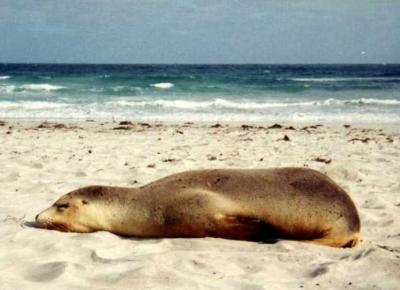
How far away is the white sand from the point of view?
3.38 m

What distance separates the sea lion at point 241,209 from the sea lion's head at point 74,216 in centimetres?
2

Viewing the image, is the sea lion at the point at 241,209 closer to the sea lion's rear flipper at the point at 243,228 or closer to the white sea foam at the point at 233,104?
the sea lion's rear flipper at the point at 243,228

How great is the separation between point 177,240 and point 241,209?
526 millimetres

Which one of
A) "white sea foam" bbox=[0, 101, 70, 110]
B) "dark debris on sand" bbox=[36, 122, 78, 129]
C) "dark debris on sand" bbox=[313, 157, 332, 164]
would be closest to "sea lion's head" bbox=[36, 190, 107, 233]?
"dark debris on sand" bbox=[313, 157, 332, 164]

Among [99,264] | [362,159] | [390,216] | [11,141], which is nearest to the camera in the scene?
[99,264]

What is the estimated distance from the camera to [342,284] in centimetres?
330

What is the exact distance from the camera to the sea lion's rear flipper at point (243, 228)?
13.8 feet

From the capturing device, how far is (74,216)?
15.1 ft

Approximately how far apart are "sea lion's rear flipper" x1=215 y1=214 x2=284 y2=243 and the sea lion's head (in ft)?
3.34

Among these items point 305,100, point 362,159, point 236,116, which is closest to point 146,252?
point 362,159

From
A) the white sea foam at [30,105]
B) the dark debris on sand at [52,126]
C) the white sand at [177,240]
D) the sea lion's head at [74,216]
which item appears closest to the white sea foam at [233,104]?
the white sea foam at [30,105]

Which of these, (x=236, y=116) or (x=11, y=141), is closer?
(x=11, y=141)

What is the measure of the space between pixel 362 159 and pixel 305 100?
15.8m

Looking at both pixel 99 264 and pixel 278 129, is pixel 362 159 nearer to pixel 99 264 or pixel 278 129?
pixel 278 129
